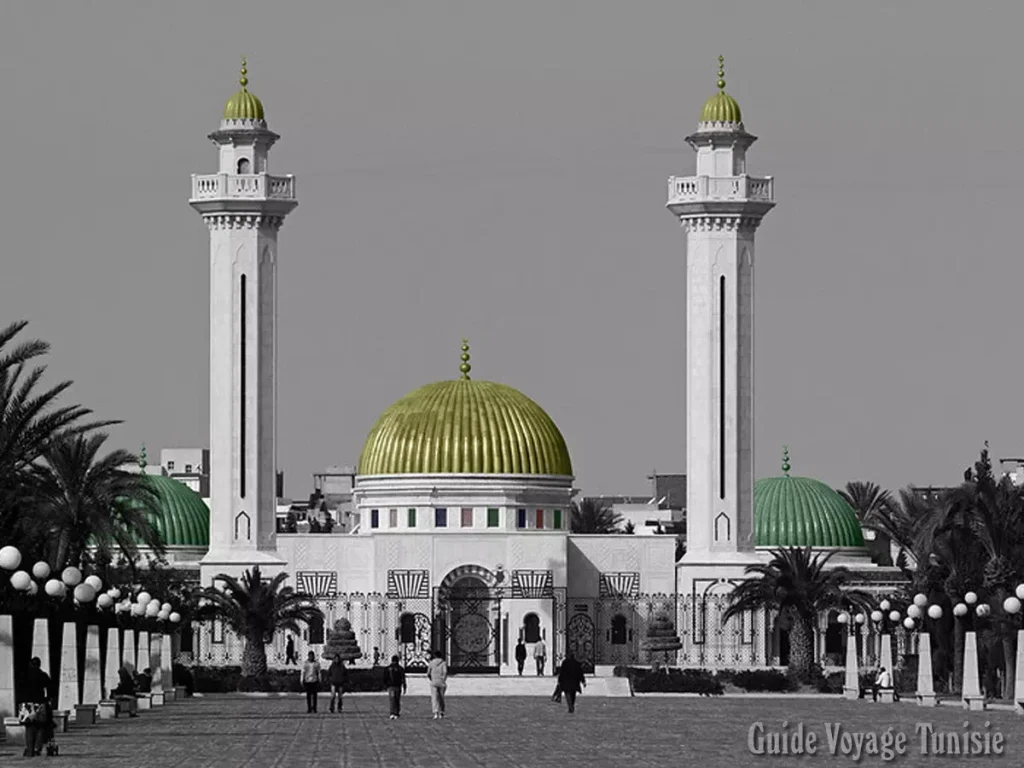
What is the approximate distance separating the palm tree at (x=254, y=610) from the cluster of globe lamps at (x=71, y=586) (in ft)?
46.7

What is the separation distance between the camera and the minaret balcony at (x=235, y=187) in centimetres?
8444

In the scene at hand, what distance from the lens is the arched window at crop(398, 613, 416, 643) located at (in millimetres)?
84562

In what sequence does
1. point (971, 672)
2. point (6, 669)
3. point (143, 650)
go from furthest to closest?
point (143, 650)
point (971, 672)
point (6, 669)

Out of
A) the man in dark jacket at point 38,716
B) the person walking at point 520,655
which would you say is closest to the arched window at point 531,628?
the person walking at point 520,655

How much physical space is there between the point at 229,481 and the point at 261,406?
7.34 ft

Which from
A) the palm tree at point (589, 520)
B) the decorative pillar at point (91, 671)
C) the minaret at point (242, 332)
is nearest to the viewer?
the decorative pillar at point (91, 671)

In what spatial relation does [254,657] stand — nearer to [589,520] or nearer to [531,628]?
[531,628]

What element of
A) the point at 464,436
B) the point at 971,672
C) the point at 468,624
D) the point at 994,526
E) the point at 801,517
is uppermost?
the point at 464,436

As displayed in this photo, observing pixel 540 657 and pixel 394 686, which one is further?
pixel 540 657

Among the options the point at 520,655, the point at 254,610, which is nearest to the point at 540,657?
the point at 520,655

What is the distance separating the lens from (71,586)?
42375 mm

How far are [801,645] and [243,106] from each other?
2237 cm

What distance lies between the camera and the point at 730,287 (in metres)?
84.2

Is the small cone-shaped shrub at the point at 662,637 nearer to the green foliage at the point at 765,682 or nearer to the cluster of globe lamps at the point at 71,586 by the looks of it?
the green foliage at the point at 765,682
